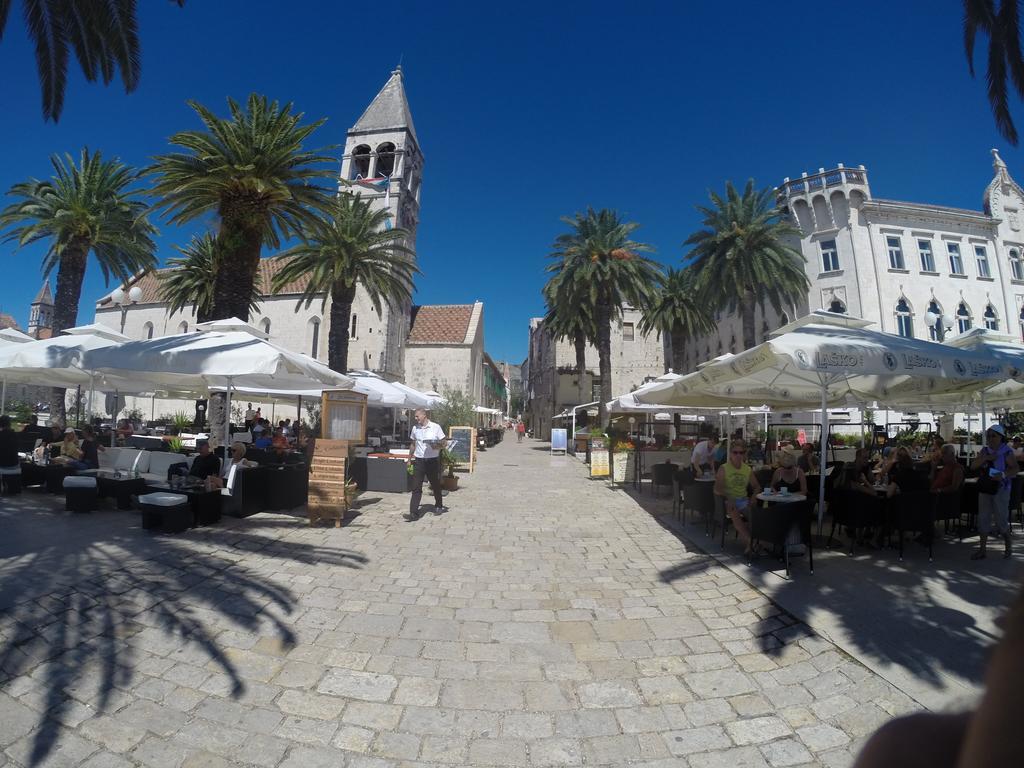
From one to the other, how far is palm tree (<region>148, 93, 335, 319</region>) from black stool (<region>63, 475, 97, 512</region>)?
6.05 metres

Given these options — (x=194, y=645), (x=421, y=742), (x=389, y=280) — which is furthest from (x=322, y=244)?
(x=421, y=742)

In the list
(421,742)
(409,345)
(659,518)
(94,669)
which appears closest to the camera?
(421,742)

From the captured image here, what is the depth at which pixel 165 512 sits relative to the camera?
21.7ft

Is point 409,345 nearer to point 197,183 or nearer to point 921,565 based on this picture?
point 197,183

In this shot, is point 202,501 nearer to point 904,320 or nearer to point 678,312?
point 678,312

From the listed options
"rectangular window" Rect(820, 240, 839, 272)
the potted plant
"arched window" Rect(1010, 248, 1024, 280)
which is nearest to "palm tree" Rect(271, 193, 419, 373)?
the potted plant

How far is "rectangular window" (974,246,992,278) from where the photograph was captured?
31703mm

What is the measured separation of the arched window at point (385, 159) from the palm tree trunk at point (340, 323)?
68.0 ft

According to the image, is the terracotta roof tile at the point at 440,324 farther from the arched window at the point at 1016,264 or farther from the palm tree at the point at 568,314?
the arched window at the point at 1016,264

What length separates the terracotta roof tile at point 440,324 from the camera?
4431 cm

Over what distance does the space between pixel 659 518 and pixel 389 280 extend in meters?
17.4

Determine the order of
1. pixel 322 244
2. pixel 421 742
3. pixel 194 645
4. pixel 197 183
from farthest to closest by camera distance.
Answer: pixel 322 244 < pixel 197 183 < pixel 194 645 < pixel 421 742

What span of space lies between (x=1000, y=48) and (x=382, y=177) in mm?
37593

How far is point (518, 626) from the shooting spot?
14.4ft
